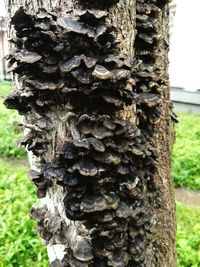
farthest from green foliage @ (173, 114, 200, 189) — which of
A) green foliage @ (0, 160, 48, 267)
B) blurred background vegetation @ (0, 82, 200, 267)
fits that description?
green foliage @ (0, 160, 48, 267)

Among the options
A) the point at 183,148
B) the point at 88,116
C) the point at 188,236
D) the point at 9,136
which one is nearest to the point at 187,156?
the point at 183,148

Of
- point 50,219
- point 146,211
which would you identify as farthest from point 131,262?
point 50,219

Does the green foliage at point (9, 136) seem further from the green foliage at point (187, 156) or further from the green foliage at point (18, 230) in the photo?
the green foliage at point (187, 156)

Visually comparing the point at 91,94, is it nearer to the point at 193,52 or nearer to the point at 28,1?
the point at 28,1

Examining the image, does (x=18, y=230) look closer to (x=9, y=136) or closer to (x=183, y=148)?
(x=9, y=136)

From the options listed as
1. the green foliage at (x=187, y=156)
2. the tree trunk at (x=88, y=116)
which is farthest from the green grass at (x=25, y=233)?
the tree trunk at (x=88, y=116)

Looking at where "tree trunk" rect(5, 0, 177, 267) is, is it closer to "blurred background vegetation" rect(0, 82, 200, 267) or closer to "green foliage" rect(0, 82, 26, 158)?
"blurred background vegetation" rect(0, 82, 200, 267)
